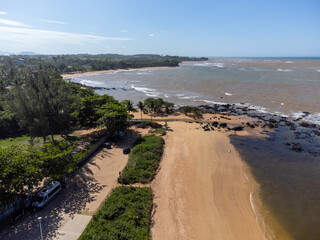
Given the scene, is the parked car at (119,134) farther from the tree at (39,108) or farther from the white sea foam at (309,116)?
the white sea foam at (309,116)

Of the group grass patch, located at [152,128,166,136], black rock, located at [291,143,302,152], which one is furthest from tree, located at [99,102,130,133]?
black rock, located at [291,143,302,152]

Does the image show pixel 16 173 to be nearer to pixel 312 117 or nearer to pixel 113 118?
pixel 113 118

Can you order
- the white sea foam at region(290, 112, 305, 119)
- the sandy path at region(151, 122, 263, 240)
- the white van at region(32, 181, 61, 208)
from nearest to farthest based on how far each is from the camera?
the sandy path at region(151, 122, 263, 240), the white van at region(32, 181, 61, 208), the white sea foam at region(290, 112, 305, 119)

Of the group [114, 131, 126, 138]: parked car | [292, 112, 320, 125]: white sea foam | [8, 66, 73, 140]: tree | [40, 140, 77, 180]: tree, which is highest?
[8, 66, 73, 140]: tree

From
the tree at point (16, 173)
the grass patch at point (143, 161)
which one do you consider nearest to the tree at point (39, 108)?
the tree at point (16, 173)

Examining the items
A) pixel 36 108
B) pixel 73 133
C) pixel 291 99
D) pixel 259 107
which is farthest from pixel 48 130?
pixel 291 99

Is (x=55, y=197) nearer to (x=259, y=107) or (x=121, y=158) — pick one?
(x=121, y=158)

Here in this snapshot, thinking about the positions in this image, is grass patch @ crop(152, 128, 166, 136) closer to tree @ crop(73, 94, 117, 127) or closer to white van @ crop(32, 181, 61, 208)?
tree @ crop(73, 94, 117, 127)
